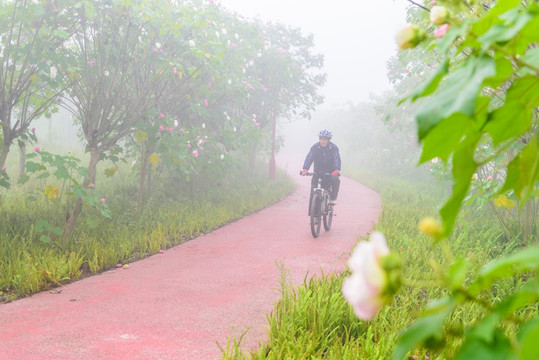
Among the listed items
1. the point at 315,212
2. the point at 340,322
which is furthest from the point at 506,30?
the point at 315,212

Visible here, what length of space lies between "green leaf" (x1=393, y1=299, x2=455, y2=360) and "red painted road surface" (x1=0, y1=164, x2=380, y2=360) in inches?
106

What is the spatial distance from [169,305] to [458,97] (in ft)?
12.3

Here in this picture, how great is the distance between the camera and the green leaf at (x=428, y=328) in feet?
1.69

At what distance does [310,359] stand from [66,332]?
1.86 m

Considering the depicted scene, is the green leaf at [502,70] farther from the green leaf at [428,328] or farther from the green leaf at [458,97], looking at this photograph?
the green leaf at [428,328]

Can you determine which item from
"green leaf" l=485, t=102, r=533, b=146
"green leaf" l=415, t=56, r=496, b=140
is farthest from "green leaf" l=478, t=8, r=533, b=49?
"green leaf" l=485, t=102, r=533, b=146

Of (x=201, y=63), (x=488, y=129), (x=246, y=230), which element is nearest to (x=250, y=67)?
(x=201, y=63)

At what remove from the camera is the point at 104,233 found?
5.75m

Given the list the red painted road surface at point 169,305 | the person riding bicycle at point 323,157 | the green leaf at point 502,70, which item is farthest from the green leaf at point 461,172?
the person riding bicycle at point 323,157

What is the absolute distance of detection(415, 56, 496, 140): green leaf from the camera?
1.89 feet

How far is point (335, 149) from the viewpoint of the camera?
7.71 m

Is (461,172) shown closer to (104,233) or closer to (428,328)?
(428,328)

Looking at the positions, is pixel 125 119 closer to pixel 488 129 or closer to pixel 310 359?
pixel 310 359

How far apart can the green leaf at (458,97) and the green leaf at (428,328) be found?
0.22 metres
